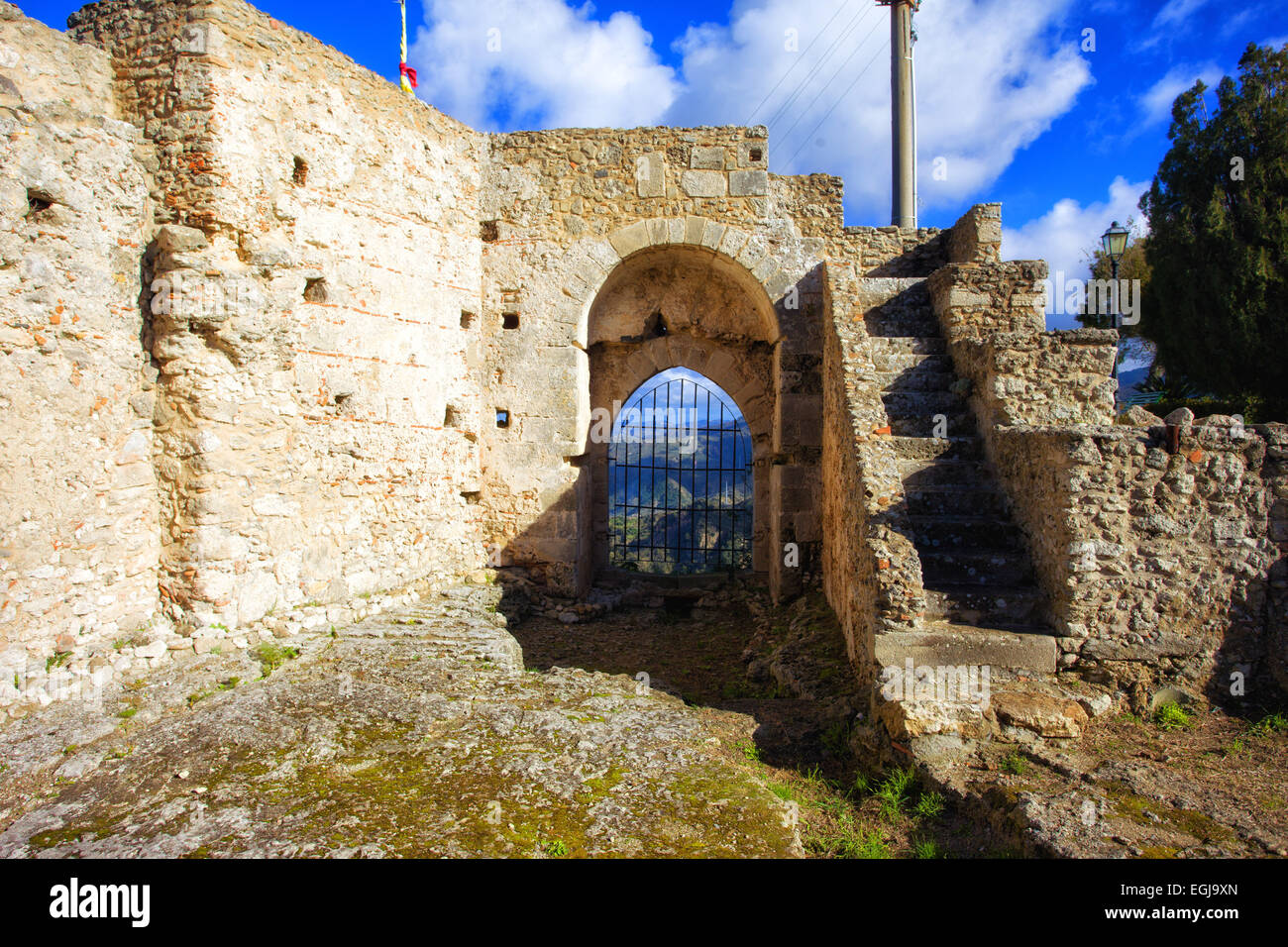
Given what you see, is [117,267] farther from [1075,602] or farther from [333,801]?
[1075,602]

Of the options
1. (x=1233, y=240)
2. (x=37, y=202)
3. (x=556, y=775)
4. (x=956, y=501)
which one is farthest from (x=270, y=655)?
(x=1233, y=240)

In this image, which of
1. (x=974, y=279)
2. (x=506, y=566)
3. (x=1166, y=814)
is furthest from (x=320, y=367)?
(x=1166, y=814)

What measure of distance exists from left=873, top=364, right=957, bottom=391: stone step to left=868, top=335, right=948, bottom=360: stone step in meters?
0.19

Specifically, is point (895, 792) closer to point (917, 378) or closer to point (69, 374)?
point (917, 378)

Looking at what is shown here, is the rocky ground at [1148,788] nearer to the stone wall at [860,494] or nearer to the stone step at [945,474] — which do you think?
the stone wall at [860,494]

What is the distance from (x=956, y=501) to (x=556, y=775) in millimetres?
3106

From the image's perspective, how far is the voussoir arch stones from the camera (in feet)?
24.2

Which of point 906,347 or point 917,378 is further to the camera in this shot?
point 906,347

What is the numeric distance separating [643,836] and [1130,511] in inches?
123

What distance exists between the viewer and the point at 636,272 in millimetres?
8289

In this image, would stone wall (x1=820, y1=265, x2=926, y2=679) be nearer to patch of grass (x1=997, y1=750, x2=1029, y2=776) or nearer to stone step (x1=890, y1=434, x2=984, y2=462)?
stone step (x1=890, y1=434, x2=984, y2=462)

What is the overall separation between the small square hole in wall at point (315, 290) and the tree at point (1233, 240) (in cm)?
1391

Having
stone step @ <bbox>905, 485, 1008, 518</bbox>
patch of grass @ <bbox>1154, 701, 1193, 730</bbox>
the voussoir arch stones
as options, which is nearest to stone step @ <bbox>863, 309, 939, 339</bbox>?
the voussoir arch stones

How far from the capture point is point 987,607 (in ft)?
13.9
